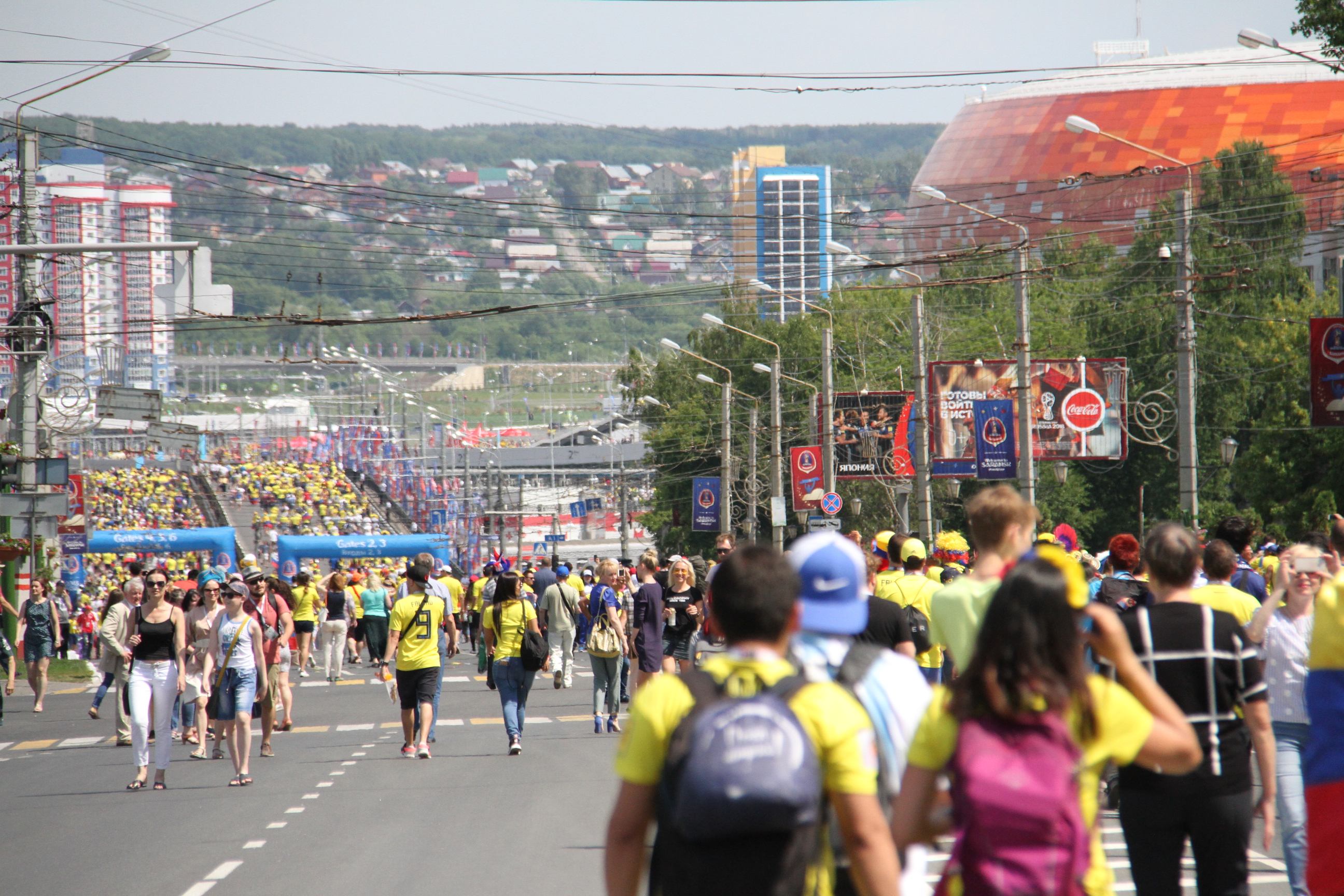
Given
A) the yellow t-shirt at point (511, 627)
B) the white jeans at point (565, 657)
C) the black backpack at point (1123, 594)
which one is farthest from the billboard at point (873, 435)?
the black backpack at point (1123, 594)

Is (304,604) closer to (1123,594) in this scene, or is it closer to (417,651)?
(417,651)

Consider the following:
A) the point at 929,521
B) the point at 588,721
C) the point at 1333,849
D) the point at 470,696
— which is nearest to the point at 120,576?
the point at 929,521

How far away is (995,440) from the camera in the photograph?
2842 cm

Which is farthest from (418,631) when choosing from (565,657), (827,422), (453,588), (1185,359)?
(827,422)

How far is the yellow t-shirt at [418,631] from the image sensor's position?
13.8m

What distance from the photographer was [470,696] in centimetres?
2180

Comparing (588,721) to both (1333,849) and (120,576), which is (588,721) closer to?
(1333,849)

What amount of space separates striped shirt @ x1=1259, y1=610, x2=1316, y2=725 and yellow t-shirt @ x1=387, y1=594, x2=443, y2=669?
325 inches

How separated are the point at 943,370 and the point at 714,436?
44296 millimetres

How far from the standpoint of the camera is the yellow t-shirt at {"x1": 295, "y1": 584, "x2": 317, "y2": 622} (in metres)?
25.1

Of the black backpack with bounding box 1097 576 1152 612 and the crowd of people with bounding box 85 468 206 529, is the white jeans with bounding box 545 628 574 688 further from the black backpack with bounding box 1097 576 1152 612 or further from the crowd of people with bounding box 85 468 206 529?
the crowd of people with bounding box 85 468 206 529

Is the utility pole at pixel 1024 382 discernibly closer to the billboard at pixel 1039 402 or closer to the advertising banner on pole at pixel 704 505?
the billboard at pixel 1039 402

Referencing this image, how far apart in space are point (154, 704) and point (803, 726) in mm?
10979

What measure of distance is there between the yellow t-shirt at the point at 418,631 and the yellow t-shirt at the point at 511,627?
86 centimetres
